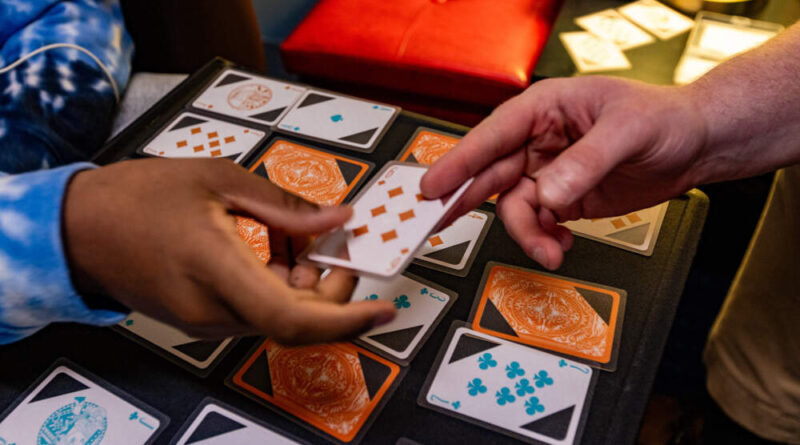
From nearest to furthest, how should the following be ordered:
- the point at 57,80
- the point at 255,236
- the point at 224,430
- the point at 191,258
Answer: the point at 191,258, the point at 224,430, the point at 255,236, the point at 57,80

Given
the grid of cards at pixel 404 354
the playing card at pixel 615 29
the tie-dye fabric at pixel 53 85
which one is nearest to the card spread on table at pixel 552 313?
the grid of cards at pixel 404 354

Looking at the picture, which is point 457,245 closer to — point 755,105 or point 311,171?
point 311,171

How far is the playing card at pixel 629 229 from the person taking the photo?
0.85 metres

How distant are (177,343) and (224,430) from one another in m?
0.15

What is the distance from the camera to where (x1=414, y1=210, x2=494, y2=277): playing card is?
84 centimetres

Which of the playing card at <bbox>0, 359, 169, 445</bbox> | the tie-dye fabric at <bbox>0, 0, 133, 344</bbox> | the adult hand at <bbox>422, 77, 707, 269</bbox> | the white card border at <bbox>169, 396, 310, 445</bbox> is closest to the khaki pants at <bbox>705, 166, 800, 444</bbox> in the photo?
the adult hand at <bbox>422, 77, 707, 269</bbox>

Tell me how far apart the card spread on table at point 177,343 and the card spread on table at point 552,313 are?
36cm

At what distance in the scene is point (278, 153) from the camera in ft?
3.36

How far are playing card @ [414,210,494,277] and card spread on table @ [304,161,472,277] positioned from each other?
0.09m

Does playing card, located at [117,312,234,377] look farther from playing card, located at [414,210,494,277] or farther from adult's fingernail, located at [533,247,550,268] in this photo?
adult's fingernail, located at [533,247,550,268]

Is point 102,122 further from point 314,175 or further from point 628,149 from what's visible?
point 628,149

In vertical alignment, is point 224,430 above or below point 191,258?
below

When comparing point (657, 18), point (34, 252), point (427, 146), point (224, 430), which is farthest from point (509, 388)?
point (657, 18)

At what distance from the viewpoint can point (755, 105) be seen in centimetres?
82
